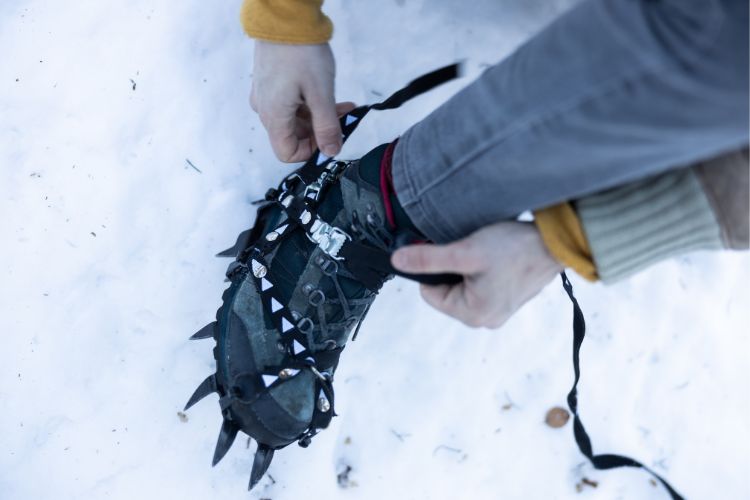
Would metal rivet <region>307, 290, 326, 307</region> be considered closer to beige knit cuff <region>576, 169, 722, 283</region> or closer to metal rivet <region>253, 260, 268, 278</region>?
metal rivet <region>253, 260, 268, 278</region>

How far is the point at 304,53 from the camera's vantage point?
105cm

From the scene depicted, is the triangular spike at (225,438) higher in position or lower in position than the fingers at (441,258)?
lower

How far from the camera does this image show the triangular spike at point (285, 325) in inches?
48.5

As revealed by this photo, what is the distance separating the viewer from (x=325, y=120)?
1.12 meters

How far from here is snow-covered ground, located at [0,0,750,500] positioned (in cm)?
146

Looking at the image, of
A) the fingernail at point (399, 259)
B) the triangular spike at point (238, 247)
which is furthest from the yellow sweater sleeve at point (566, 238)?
the triangular spike at point (238, 247)

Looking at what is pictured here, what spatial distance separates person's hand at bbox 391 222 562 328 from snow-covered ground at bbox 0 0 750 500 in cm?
→ 58

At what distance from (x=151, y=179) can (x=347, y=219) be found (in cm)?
61

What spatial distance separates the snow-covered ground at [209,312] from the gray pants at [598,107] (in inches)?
26.7

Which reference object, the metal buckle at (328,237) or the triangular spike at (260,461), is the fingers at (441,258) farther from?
the triangular spike at (260,461)

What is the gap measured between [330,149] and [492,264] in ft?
1.54

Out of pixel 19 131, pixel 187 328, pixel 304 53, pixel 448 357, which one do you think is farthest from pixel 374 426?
pixel 19 131

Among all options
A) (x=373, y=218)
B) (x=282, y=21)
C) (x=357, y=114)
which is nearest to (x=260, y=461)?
(x=373, y=218)

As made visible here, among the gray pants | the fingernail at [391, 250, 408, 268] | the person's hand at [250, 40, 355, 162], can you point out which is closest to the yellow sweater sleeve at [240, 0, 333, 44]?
the person's hand at [250, 40, 355, 162]
